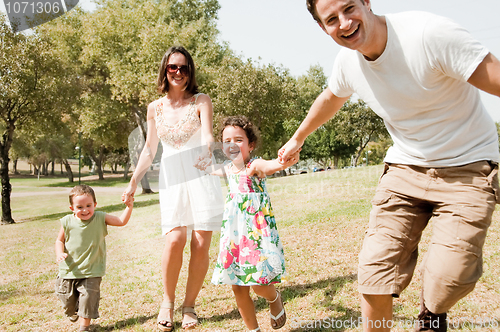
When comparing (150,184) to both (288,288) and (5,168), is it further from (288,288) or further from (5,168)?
(5,168)

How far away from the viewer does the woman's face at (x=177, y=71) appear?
13.2ft

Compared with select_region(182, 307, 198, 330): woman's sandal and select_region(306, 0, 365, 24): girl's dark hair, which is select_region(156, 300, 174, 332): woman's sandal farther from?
select_region(306, 0, 365, 24): girl's dark hair

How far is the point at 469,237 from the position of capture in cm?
227

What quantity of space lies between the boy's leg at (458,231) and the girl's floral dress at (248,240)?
1266 mm

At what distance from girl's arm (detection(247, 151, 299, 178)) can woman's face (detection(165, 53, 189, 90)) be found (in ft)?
3.67

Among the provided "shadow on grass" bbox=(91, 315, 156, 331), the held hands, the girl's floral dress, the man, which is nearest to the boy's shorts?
"shadow on grass" bbox=(91, 315, 156, 331)

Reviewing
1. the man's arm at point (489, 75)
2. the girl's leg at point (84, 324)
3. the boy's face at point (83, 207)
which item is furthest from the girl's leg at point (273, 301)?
the man's arm at point (489, 75)

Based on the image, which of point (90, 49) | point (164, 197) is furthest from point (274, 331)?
point (90, 49)

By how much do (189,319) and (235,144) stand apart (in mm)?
1580

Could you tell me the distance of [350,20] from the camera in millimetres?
2305

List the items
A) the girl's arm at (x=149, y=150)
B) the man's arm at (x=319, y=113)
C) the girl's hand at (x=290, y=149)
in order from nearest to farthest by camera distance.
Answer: the man's arm at (x=319, y=113) < the girl's hand at (x=290, y=149) < the girl's arm at (x=149, y=150)

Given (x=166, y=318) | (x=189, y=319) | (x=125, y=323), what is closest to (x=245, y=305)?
(x=189, y=319)

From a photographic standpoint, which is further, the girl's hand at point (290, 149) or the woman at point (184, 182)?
the woman at point (184, 182)

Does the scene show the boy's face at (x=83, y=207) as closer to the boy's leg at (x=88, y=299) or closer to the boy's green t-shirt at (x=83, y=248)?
the boy's green t-shirt at (x=83, y=248)
